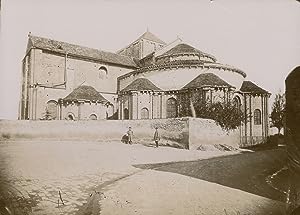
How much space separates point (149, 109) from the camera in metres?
1.84

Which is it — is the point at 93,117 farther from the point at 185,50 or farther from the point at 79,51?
the point at 185,50

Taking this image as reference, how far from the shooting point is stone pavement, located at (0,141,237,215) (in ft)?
→ 5.00

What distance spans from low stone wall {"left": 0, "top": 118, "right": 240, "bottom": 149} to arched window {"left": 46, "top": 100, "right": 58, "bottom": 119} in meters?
0.04

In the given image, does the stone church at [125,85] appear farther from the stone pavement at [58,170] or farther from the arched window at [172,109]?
the stone pavement at [58,170]

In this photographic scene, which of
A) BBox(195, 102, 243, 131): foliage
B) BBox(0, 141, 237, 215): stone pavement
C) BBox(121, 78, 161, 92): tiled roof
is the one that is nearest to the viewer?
BBox(0, 141, 237, 215): stone pavement

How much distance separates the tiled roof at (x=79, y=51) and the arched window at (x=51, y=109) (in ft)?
0.99

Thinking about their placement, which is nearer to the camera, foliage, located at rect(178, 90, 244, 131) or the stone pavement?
the stone pavement

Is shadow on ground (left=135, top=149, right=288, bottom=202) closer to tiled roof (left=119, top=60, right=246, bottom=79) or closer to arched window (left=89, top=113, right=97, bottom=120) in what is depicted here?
arched window (left=89, top=113, right=97, bottom=120)

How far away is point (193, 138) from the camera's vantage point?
1.76 m

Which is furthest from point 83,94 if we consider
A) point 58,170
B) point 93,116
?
point 58,170

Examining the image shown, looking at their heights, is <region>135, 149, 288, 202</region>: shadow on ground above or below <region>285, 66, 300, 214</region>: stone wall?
below

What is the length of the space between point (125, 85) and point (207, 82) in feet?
1.64

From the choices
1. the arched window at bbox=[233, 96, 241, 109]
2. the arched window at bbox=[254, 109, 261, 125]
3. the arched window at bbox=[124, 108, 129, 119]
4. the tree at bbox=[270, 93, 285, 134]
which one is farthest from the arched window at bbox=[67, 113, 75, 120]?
the tree at bbox=[270, 93, 285, 134]

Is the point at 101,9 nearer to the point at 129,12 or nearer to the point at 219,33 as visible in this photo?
the point at 129,12
